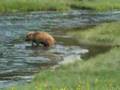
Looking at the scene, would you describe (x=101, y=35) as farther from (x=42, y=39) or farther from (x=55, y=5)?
(x=55, y=5)

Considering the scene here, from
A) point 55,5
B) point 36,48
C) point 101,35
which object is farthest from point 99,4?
point 36,48

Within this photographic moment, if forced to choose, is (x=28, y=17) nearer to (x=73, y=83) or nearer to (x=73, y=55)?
(x=73, y=55)

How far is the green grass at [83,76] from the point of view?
52.6 feet

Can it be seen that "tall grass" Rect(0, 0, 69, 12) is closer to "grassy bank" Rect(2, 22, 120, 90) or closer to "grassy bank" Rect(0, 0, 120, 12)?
"grassy bank" Rect(0, 0, 120, 12)

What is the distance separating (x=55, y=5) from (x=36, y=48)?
26.2m

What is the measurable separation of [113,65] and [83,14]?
3224cm

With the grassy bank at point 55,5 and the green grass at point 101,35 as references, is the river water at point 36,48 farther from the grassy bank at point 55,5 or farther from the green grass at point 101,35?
the grassy bank at point 55,5

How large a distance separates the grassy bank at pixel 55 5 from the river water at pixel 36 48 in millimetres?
2096

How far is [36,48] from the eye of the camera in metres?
29.8

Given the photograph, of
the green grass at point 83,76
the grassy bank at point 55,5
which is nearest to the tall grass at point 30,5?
the grassy bank at point 55,5

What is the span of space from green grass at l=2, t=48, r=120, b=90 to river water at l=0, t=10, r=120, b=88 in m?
1.47

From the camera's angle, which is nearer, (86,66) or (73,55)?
(86,66)

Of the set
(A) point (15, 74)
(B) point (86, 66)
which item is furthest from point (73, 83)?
(A) point (15, 74)

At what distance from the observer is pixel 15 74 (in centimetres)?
2141
